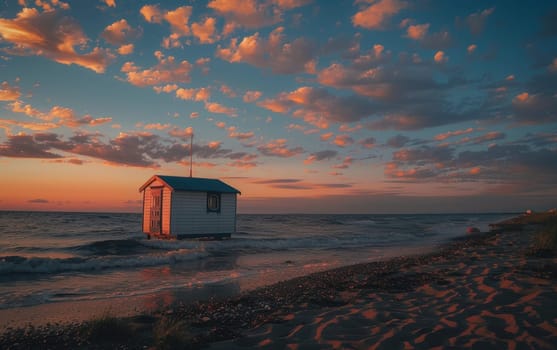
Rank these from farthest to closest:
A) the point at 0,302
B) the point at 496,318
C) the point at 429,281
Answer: the point at 429,281 → the point at 0,302 → the point at 496,318

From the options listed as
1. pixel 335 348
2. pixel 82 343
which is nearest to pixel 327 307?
pixel 335 348

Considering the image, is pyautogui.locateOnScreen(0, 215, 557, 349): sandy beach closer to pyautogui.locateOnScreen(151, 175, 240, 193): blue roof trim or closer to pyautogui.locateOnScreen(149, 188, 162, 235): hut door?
pyautogui.locateOnScreen(151, 175, 240, 193): blue roof trim

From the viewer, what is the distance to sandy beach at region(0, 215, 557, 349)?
4.84 metres

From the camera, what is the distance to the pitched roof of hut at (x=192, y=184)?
2269 centimetres

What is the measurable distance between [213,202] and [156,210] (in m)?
3.89

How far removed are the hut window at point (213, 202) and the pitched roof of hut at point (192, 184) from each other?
416 mm

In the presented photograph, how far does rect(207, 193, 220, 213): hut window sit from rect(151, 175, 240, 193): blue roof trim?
416 millimetres

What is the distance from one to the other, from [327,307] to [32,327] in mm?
5654

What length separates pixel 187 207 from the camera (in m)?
23.0

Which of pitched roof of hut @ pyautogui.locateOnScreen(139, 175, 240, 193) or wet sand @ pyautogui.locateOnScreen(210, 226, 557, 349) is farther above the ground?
pitched roof of hut @ pyautogui.locateOnScreen(139, 175, 240, 193)

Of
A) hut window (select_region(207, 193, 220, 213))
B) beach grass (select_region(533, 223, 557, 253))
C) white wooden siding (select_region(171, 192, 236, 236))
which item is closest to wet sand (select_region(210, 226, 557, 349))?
beach grass (select_region(533, 223, 557, 253))

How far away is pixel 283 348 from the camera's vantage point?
4715 millimetres

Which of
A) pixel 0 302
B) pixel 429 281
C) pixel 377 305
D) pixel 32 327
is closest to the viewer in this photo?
pixel 32 327

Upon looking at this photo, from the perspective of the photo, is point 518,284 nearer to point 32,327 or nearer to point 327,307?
point 327,307
